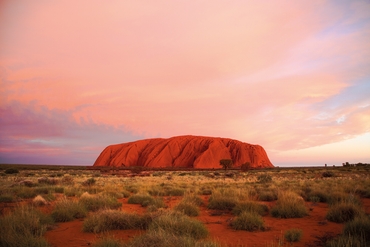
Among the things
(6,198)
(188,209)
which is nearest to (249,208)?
(188,209)

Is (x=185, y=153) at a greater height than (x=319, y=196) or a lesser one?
greater

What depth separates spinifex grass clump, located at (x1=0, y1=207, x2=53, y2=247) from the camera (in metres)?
4.82

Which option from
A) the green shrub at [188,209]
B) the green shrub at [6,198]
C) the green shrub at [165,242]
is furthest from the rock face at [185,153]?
the green shrub at [165,242]

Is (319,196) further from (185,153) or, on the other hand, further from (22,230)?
(185,153)

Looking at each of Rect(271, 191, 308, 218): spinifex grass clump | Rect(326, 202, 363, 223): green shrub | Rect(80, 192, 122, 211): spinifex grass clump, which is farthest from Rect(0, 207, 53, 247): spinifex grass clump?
Rect(326, 202, 363, 223): green shrub

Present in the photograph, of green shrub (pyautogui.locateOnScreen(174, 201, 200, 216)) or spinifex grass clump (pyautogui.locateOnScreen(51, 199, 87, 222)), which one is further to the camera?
green shrub (pyautogui.locateOnScreen(174, 201, 200, 216))

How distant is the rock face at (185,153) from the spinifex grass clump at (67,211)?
7841 centimetres

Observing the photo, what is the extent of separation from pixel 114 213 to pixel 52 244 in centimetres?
180

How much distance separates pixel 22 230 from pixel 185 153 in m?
91.8

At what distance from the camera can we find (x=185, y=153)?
318 feet

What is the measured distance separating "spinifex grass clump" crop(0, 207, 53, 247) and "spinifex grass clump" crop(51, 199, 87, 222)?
647 mm

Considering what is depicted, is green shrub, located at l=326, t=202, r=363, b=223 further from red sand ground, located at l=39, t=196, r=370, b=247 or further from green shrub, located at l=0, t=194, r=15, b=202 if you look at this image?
green shrub, located at l=0, t=194, r=15, b=202

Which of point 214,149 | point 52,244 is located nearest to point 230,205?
point 52,244

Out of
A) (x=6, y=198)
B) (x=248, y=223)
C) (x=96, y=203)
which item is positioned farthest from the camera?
(x=6, y=198)
